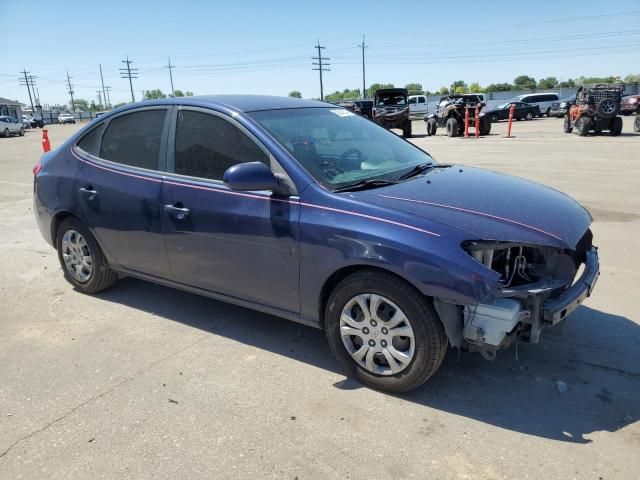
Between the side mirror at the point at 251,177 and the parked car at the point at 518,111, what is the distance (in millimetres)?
34466

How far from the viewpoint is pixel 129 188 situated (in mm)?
4172

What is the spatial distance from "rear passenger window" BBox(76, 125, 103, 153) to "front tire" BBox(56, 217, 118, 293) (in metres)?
0.65

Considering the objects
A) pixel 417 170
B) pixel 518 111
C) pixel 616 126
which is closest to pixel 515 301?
pixel 417 170

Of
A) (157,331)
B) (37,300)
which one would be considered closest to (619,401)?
(157,331)

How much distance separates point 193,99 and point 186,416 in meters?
2.33

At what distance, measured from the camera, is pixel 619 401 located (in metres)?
3.05

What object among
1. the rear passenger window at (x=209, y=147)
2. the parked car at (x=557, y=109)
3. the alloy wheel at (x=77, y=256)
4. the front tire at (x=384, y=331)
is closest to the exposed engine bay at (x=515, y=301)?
the front tire at (x=384, y=331)

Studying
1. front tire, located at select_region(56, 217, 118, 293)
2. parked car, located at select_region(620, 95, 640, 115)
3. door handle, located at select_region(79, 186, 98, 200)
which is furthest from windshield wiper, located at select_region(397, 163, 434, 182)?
parked car, located at select_region(620, 95, 640, 115)

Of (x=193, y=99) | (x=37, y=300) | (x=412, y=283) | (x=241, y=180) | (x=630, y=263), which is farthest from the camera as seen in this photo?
(x=630, y=263)

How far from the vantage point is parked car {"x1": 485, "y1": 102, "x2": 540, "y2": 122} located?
1404 inches

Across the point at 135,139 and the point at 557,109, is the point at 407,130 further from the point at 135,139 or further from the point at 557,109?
the point at 135,139

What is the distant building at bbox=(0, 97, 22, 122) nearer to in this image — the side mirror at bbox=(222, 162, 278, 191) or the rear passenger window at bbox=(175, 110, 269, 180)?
the rear passenger window at bbox=(175, 110, 269, 180)

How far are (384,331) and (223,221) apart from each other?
4.33 ft

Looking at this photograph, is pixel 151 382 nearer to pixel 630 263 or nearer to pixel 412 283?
pixel 412 283
